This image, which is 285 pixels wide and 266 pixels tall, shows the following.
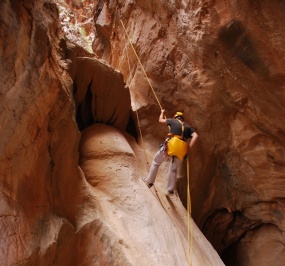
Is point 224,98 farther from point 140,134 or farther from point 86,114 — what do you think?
point 86,114

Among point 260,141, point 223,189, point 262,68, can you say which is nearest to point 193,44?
point 262,68

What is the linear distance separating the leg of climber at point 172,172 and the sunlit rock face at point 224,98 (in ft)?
5.01

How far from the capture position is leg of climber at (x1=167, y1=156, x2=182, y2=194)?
253 inches

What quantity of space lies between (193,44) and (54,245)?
16.6 ft

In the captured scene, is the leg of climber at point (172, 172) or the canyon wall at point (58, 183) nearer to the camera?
the canyon wall at point (58, 183)

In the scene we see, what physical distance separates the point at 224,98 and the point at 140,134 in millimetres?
2221

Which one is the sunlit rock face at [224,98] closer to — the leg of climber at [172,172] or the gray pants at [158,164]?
the leg of climber at [172,172]

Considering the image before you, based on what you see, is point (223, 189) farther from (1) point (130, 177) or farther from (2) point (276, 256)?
(1) point (130, 177)

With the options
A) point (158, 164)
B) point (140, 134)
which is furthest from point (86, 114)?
point (158, 164)

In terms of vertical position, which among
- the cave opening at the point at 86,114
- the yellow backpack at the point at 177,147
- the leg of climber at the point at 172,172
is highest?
the cave opening at the point at 86,114

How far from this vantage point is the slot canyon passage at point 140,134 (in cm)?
424

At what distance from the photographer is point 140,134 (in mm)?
8227

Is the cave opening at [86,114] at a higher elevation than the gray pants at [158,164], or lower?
higher

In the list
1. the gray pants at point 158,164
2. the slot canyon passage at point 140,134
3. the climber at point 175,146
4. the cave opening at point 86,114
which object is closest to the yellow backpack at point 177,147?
the climber at point 175,146
